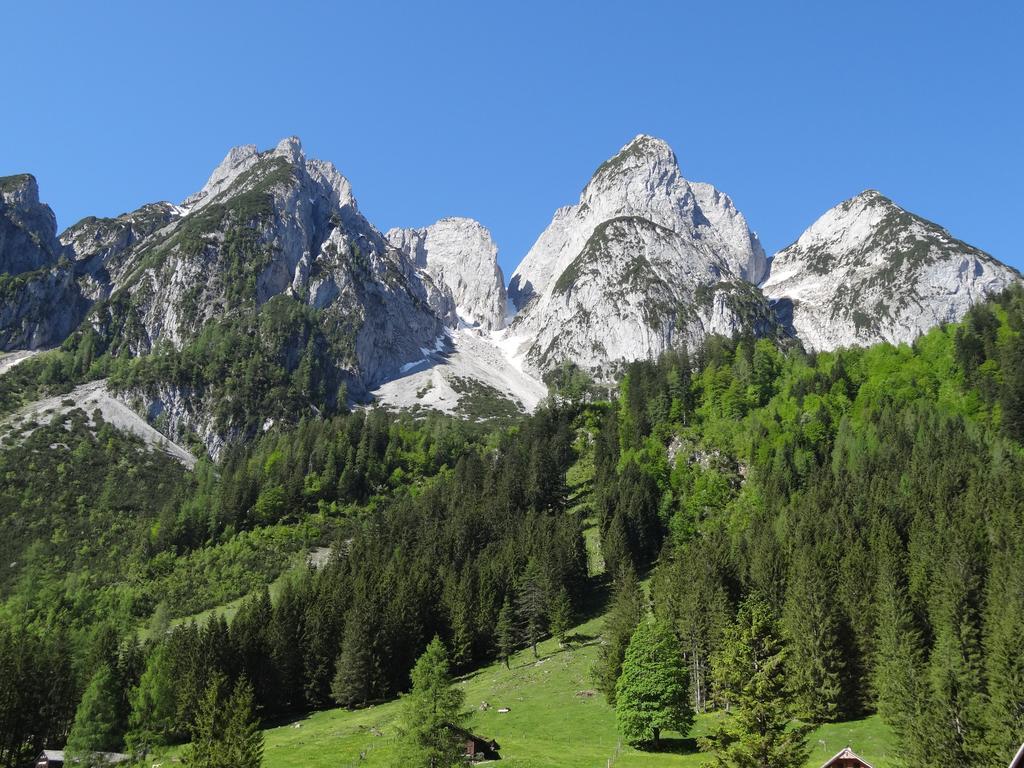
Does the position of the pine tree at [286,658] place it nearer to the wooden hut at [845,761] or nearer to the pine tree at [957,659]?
the wooden hut at [845,761]

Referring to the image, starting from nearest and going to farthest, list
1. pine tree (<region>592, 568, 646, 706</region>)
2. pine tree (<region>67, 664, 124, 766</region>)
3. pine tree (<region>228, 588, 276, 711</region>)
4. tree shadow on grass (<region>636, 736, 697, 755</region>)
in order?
1. tree shadow on grass (<region>636, 736, 697, 755</region>)
2. pine tree (<region>67, 664, 124, 766</region>)
3. pine tree (<region>592, 568, 646, 706</region>)
4. pine tree (<region>228, 588, 276, 711</region>)

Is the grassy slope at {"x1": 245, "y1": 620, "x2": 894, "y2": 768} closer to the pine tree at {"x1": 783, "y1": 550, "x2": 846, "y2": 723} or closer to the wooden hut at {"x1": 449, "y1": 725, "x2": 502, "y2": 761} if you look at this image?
the wooden hut at {"x1": 449, "y1": 725, "x2": 502, "y2": 761}

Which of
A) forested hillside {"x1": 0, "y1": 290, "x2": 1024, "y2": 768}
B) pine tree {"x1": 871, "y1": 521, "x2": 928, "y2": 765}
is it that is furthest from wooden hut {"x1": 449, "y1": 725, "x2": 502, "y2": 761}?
pine tree {"x1": 871, "y1": 521, "x2": 928, "y2": 765}

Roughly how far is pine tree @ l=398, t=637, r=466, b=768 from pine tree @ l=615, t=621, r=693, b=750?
62.3ft

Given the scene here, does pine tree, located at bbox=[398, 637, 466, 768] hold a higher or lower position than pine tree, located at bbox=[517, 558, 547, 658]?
lower

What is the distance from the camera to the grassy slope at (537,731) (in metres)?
50.9

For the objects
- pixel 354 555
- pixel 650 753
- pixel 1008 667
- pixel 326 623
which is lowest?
pixel 650 753

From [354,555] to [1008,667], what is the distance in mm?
86438

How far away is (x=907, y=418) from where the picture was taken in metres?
122

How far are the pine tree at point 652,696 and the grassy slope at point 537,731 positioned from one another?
1794 millimetres

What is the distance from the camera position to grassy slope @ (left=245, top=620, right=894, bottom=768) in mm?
50906

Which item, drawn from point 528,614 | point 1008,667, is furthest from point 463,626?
point 1008,667

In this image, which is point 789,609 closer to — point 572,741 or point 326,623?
point 572,741

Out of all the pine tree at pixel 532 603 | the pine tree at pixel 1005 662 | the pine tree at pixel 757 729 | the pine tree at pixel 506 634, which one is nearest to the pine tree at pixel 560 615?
the pine tree at pixel 532 603
